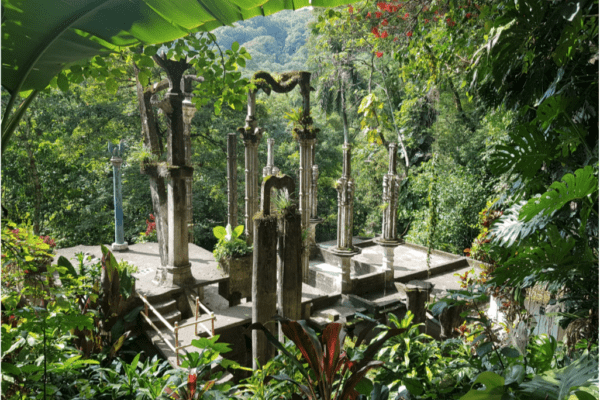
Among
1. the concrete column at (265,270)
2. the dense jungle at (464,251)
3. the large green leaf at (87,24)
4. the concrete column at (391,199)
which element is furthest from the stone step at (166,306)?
the large green leaf at (87,24)

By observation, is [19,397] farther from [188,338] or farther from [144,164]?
[144,164]

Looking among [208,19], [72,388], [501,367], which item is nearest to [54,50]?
[208,19]

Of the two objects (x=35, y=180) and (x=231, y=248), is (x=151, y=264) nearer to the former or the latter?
(x=231, y=248)

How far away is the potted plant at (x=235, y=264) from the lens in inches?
299

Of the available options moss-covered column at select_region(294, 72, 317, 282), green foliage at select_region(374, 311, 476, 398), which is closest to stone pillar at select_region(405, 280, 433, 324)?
moss-covered column at select_region(294, 72, 317, 282)

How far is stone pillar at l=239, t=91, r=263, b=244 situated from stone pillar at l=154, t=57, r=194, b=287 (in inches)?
101

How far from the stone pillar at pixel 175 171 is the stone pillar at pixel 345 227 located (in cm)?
304

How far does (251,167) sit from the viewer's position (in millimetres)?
9664

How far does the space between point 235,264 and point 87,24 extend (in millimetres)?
6141

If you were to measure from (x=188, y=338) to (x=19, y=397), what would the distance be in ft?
12.7

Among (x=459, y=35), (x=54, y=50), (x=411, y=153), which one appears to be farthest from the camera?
(x=411, y=153)

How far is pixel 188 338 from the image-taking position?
5980 millimetres

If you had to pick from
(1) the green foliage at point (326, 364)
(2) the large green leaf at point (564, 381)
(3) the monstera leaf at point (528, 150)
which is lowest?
(1) the green foliage at point (326, 364)

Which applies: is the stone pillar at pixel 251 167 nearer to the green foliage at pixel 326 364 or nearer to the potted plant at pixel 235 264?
the potted plant at pixel 235 264
